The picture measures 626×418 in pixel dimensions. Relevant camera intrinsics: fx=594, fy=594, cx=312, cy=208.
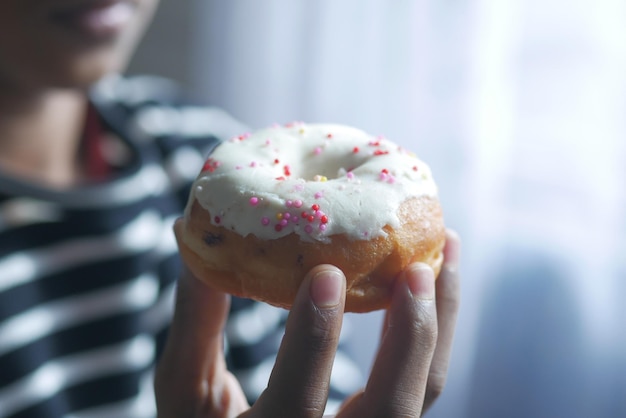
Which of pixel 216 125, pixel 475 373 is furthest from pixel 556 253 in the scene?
pixel 216 125

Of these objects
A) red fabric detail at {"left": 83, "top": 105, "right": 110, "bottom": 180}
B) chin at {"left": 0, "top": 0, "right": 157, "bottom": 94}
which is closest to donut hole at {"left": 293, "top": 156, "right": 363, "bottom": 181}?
chin at {"left": 0, "top": 0, "right": 157, "bottom": 94}

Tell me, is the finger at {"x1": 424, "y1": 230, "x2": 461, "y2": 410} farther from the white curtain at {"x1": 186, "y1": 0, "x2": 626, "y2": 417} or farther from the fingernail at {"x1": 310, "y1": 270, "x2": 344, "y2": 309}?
the white curtain at {"x1": 186, "y1": 0, "x2": 626, "y2": 417}

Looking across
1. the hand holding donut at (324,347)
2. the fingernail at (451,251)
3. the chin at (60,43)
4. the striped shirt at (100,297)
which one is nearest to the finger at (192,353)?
the hand holding donut at (324,347)


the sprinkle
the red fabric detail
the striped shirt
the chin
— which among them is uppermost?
the chin

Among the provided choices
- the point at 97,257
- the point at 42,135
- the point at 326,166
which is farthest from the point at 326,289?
the point at 42,135

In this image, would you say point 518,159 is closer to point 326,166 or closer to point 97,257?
point 326,166

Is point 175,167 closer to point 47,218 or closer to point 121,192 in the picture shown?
point 121,192
